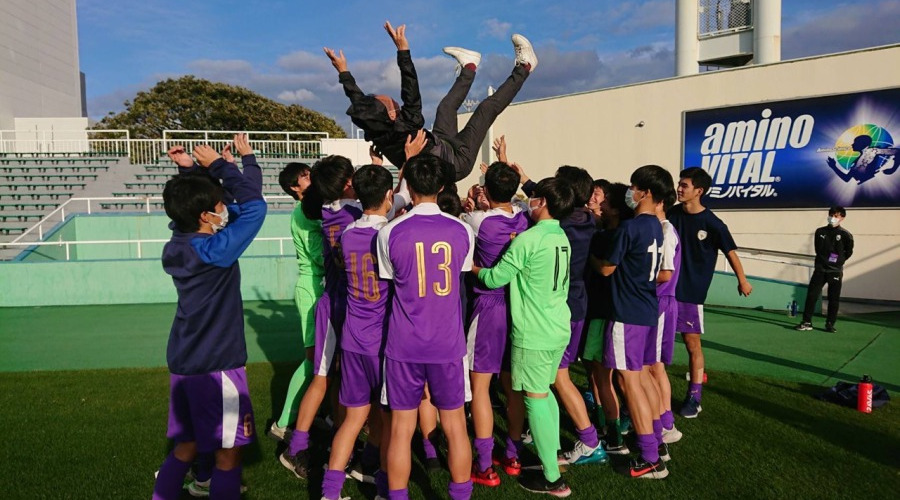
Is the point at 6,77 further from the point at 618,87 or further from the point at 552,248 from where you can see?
the point at 552,248

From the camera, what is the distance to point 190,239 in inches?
100

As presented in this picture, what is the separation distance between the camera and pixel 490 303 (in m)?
3.42

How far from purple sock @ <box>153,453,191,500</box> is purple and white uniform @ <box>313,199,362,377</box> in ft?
3.45

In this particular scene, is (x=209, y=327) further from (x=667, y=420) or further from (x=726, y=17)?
(x=726, y=17)

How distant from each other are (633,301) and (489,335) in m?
Answer: 0.96

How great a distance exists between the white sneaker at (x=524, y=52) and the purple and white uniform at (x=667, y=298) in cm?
177

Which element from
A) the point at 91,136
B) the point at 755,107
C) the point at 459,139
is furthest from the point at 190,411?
the point at 91,136

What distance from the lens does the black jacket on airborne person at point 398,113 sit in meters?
3.57

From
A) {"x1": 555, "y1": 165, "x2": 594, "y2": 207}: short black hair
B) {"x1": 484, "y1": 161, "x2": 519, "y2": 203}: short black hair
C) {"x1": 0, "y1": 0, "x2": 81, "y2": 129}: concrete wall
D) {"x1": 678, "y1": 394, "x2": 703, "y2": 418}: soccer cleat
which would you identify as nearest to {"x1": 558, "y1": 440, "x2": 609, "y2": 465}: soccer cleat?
{"x1": 678, "y1": 394, "x2": 703, "y2": 418}: soccer cleat

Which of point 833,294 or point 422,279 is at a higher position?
point 422,279

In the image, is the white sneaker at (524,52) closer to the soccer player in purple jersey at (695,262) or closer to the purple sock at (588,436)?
the soccer player in purple jersey at (695,262)

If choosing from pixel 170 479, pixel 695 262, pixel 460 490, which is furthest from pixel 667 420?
pixel 170 479

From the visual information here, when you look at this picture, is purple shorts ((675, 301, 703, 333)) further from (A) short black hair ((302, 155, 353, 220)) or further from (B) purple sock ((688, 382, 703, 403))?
(A) short black hair ((302, 155, 353, 220))

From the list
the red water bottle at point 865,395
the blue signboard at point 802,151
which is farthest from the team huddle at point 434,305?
the blue signboard at point 802,151
